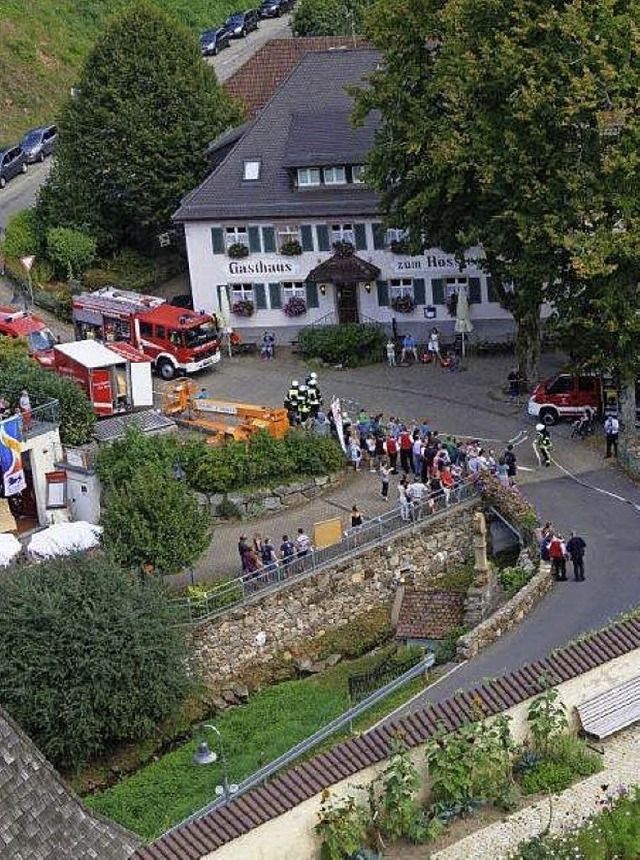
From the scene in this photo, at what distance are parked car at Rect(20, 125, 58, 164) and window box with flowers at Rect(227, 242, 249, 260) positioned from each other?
21.2 meters

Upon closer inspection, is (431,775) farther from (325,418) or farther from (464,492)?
(325,418)

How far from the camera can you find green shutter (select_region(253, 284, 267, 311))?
6091cm

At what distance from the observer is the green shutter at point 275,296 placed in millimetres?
60812

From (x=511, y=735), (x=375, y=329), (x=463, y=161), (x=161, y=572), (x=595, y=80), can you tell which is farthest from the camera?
(x=375, y=329)

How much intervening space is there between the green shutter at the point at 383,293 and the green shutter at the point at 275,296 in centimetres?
333

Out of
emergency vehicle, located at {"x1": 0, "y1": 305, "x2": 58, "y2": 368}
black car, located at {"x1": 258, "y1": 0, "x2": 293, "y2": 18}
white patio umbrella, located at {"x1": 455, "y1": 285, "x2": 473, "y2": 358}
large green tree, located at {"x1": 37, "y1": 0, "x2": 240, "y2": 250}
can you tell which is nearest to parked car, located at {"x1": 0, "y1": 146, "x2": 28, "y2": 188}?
large green tree, located at {"x1": 37, "y1": 0, "x2": 240, "y2": 250}

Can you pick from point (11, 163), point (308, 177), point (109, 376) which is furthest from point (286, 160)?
point (11, 163)

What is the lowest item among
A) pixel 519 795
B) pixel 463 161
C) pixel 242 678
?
pixel 242 678

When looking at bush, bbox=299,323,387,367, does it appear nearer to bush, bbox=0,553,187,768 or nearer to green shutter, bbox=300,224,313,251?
green shutter, bbox=300,224,313,251

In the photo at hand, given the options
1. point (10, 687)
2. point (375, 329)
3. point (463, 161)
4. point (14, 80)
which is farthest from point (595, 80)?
point (14, 80)

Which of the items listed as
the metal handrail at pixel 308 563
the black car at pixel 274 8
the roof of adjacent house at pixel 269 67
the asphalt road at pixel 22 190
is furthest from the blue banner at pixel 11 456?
the black car at pixel 274 8

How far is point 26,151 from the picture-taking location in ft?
258

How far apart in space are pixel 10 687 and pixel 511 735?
1294cm

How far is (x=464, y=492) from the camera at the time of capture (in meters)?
46.0
